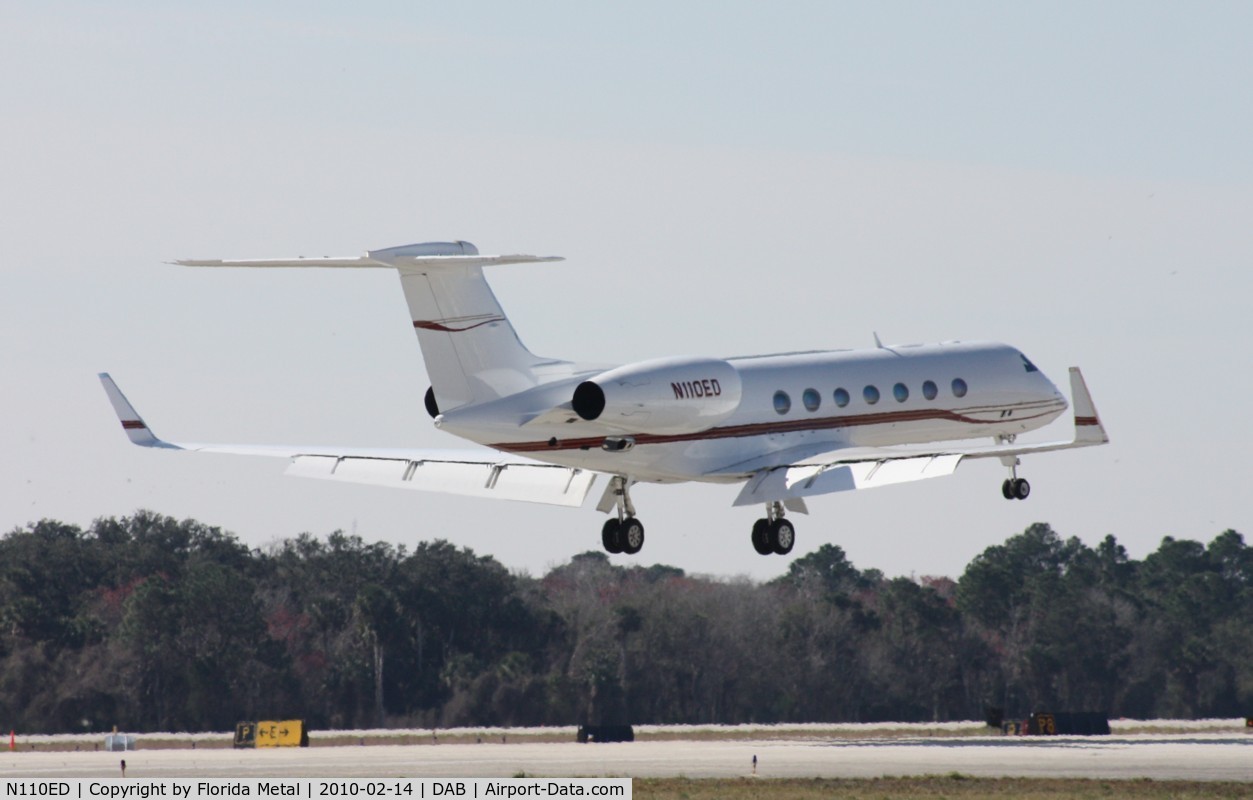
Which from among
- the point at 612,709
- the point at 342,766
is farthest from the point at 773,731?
the point at 342,766

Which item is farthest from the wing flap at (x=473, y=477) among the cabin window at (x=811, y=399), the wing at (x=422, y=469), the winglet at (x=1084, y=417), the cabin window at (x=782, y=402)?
the winglet at (x=1084, y=417)

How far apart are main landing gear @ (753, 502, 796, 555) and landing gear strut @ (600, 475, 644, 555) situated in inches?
115

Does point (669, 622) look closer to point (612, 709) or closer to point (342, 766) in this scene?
point (612, 709)

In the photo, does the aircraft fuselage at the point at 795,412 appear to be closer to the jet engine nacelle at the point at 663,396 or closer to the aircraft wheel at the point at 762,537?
the jet engine nacelle at the point at 663,396

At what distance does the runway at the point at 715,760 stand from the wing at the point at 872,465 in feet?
21.6

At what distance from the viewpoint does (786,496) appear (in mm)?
48281

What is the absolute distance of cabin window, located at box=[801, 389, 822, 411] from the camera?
49906mm

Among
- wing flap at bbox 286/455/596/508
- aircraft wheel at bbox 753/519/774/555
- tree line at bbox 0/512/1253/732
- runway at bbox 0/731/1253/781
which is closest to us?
wing flap at bbox 286/455/596/508

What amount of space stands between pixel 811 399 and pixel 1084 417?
7186mm

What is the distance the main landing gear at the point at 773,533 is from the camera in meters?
49.7

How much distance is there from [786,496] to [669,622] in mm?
37047

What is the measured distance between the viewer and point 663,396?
45.9 metres

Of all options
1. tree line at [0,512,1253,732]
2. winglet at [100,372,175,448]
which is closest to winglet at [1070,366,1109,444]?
winglet at [100,372,175,448]
